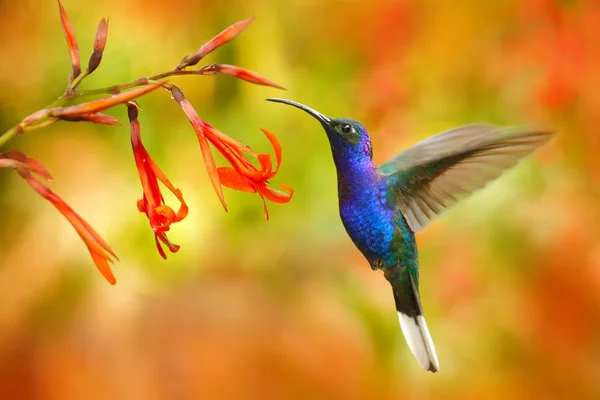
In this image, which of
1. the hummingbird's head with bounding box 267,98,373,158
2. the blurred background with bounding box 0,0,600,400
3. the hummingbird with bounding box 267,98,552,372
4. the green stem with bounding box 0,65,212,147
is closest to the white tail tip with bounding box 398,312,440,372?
the hummingbird with bounding box 267,98,552,372

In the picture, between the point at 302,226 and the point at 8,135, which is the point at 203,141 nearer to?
the point at 8,135

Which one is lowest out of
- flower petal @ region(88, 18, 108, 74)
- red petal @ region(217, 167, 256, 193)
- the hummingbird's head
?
red petal @ region(217, 167, 256, 193)

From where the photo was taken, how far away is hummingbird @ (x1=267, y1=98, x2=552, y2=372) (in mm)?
443

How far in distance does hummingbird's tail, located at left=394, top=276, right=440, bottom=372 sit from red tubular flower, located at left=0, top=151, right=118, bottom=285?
0.86 ft

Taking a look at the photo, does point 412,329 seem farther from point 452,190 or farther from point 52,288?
point 52,288

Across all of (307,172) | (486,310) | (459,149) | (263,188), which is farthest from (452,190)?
(486,310)

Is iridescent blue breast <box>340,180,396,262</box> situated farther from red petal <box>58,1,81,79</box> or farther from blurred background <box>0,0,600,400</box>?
blurred background <box>0,0,600,400</box>

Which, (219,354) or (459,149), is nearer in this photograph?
(459,149)

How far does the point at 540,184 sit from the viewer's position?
1229mm

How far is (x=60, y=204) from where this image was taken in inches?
13.5

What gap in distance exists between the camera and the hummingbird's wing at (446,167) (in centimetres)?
47

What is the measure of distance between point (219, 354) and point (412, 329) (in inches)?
27.4

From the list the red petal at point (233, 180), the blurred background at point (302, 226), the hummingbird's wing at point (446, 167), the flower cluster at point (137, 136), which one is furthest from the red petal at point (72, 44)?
the blurred background at point (302, 226)

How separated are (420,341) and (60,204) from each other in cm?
30
